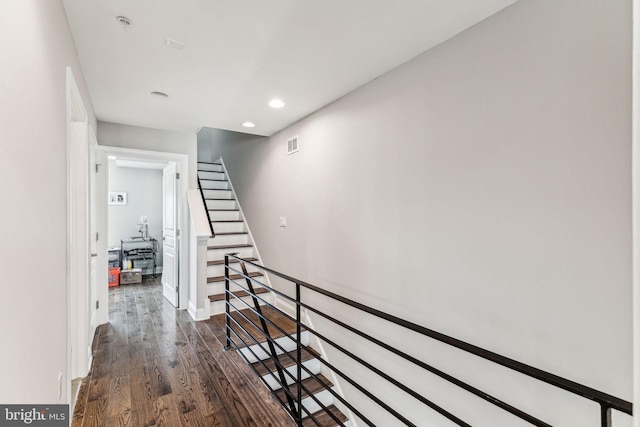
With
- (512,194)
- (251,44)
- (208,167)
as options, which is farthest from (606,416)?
(208,167)

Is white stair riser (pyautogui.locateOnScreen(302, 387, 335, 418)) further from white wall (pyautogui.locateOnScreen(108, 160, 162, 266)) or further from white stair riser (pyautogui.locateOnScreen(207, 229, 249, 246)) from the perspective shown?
white wall (pyautogui.locateOnScreen(108, 160, 162, 266))

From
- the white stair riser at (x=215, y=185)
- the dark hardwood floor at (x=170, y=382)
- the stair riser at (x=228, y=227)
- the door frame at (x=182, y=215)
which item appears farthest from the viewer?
the white stair riser at (x=215, y=185)

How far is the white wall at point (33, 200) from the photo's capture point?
0.88 m

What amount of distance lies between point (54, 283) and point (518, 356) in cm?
226

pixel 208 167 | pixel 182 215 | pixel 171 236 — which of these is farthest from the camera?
pixel 208 167

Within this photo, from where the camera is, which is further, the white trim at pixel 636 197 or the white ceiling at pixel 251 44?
the white ceiling at pixel 251 44

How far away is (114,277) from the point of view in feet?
17.4

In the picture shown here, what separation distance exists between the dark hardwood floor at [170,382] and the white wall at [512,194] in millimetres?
1083

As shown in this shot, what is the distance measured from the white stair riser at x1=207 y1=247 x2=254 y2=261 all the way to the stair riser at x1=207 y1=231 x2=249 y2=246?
0.56ft

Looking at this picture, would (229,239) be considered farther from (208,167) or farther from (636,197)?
(636,197)

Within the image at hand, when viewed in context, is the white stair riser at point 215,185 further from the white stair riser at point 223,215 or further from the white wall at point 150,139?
the white wall at point 150,139

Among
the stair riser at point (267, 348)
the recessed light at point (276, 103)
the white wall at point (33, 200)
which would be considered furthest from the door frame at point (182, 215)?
the white wall at point (33, 200)

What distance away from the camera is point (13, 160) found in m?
0.92

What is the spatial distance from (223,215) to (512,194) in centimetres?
429
